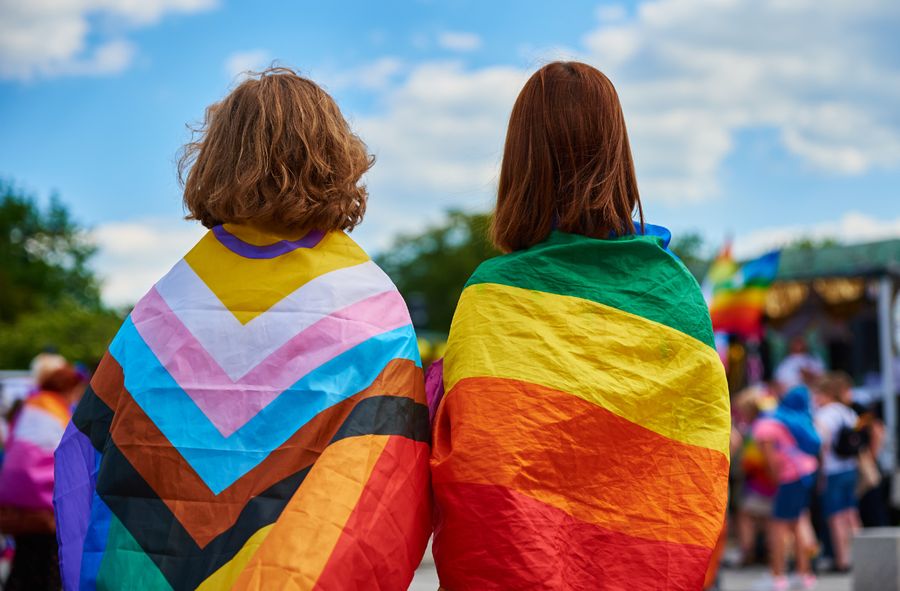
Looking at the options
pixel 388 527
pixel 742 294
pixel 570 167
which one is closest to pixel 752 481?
pixel 742 294

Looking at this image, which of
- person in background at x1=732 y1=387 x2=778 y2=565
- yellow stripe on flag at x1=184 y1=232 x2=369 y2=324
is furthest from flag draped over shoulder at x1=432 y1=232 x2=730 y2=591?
person in background at x1=732 y1=387 x2=778 y2=565

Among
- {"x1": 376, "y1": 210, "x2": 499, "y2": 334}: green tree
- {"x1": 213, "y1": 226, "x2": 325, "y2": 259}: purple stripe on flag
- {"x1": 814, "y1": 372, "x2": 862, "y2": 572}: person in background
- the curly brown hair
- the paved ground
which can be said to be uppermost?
the curly brown hair

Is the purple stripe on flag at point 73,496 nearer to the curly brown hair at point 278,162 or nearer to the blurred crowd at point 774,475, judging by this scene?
the curly brown hair at point 278,162

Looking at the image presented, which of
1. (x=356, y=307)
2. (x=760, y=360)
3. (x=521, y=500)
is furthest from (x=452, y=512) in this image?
(x=760, y=360)

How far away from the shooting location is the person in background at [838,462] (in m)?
10.6

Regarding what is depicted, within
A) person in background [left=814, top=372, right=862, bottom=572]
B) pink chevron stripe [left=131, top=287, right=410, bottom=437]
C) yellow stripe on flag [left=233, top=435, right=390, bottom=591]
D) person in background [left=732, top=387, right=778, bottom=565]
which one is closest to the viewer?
yellow stripe on flag [left=233, top=435, right=390, bottom=591]

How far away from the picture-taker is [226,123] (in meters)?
2.74

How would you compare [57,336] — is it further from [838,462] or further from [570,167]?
[570,167]

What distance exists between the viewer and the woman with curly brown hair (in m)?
2.38

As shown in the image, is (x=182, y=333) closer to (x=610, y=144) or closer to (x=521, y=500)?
(x=521, y=500)

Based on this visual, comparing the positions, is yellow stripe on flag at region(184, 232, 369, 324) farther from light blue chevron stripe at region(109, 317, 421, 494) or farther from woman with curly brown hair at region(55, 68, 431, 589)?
light blue chevron stripe at region(109, 317, 421, 494)

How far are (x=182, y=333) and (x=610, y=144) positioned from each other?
46.1 inches

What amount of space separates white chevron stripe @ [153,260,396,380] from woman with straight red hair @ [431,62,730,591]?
0.90 feet

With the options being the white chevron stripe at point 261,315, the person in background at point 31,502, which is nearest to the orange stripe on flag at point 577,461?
the white chevron stripe at point 261,315
